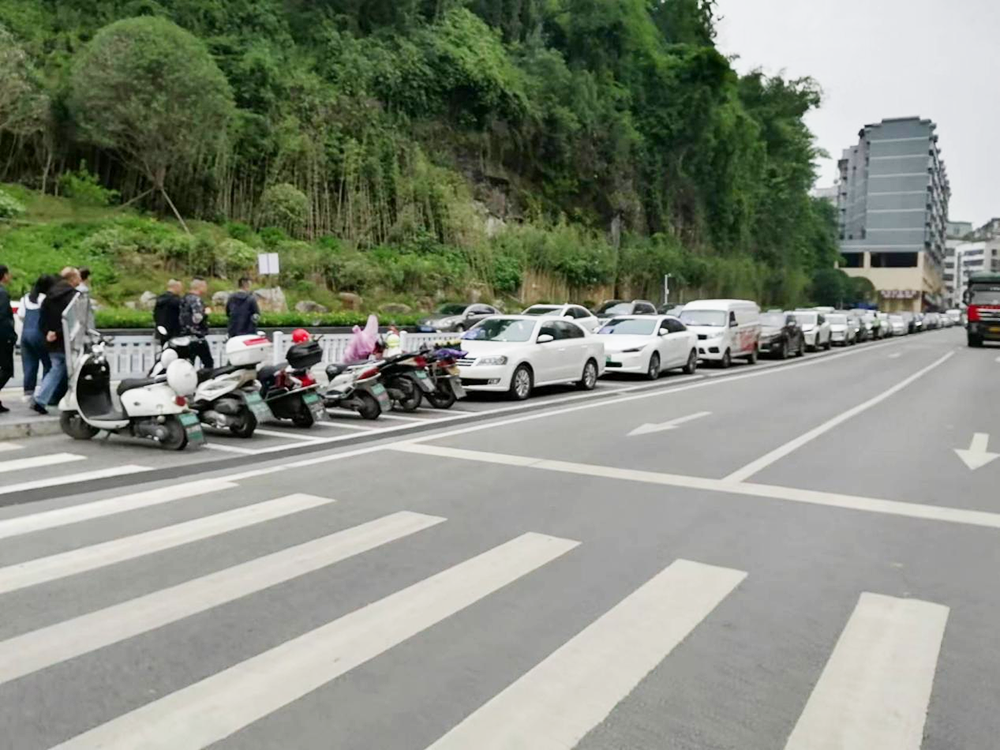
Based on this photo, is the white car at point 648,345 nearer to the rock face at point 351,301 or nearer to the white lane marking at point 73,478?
the white lane marking at point 73,478

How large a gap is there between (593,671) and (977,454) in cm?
799

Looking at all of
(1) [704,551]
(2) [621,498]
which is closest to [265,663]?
(1) [704,551]

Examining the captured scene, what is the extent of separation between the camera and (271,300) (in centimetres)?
2916

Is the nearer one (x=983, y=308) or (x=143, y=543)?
(x=143, y=543)

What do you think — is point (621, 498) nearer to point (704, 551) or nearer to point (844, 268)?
point (704, 551)

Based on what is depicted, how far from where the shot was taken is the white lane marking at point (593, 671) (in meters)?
3.32

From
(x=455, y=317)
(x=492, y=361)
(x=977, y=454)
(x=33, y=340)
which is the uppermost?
(x=33, y=340)

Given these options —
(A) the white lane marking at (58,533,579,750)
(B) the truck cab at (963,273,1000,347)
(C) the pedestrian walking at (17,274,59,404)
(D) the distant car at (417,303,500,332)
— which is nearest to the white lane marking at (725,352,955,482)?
(A) the white lane marking at (58,533,579,750)

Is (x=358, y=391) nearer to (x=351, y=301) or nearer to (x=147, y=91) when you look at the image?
(x=351, y=301)

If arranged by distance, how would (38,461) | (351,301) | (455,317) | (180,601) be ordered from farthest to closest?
(351,301)
(455,317)
(38,461)
(180,601)

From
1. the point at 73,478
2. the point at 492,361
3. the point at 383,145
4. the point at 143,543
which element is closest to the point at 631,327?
the point at 492,361

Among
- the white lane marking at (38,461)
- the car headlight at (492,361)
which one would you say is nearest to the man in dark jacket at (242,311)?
the car headlight at (492,361)

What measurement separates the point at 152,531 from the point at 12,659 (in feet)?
7.10

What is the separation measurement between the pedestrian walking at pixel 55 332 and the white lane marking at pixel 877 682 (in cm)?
914
